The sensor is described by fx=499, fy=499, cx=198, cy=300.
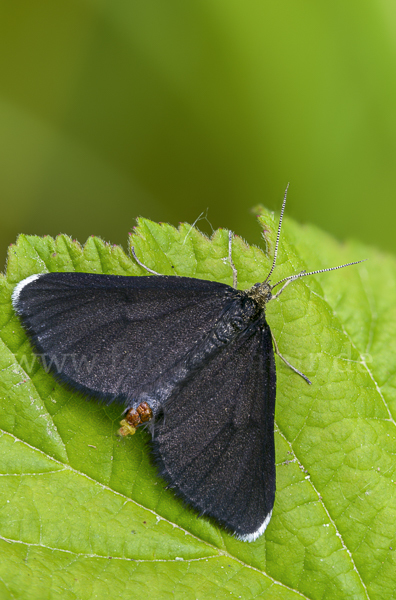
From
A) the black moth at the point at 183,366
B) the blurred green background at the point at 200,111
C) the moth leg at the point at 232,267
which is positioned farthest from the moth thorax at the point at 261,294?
the blurred green background at the point at 200,111

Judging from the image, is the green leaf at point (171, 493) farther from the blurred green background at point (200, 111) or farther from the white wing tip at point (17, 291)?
the blurred green background at point (200, 111)

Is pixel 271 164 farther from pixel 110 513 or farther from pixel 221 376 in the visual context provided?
pixel 110 513

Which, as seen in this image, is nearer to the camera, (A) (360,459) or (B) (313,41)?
(A) (360,459)

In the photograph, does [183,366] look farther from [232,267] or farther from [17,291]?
[17,291]

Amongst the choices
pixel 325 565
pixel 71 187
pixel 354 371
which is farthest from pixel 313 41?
pixel 325 565

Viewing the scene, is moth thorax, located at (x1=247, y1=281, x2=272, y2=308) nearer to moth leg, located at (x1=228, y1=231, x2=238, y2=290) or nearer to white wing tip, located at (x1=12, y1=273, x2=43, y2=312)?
moth leg, located at (x1=228, y1=231, x2=238, y2=290)

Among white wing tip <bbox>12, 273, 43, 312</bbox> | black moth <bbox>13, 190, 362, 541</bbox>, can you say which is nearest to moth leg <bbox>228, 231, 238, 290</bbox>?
black moth <bbox>13, 190, 362, 541</bbox>
